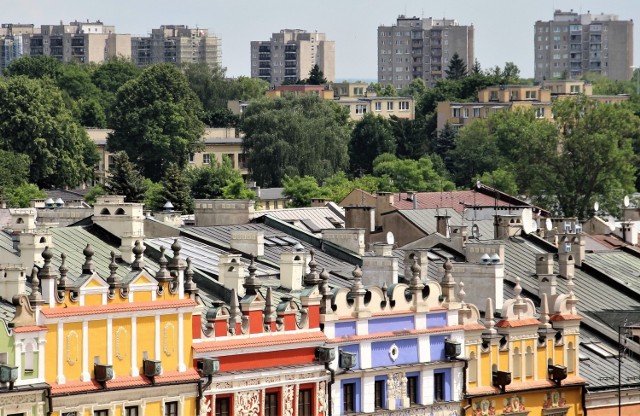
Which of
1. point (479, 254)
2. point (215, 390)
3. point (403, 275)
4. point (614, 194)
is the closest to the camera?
point (215, 390)

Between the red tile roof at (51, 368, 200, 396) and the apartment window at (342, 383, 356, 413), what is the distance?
235 inches

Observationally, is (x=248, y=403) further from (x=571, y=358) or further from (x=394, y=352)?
(x=571, y=358)

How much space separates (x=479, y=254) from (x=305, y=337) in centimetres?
1634

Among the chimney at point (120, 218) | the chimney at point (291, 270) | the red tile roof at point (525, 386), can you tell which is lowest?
the red tile roof at point (525, 386)

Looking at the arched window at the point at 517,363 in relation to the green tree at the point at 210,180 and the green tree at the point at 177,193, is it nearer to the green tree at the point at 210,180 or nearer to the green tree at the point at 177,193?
the green tree at the point at 177,193

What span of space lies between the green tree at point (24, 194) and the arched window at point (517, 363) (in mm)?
88429

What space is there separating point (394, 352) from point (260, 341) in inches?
230

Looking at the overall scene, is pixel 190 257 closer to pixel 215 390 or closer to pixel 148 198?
pixel 215 390

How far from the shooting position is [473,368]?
74.9 m

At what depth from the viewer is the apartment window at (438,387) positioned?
242ft

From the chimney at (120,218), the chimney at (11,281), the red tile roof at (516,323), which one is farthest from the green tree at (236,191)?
the chimney at (11,281)

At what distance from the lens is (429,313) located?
7312 centimetres

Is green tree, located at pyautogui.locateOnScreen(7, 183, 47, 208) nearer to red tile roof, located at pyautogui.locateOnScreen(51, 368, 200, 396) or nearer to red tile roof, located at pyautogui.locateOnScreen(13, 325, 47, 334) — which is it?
red tile roof, located at pyautogui.locateOnScreen(51, 368, 200, 396)

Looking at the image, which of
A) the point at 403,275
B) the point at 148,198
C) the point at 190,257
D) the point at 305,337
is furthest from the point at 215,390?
the point at 148,198
